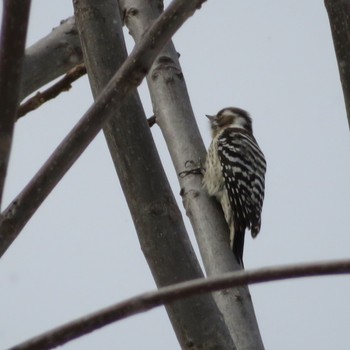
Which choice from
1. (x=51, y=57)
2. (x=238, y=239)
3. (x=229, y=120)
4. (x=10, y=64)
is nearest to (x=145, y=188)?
(x=10, y=64)

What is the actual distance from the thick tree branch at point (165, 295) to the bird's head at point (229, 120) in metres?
6.54

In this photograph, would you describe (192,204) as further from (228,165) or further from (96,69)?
(228,165)

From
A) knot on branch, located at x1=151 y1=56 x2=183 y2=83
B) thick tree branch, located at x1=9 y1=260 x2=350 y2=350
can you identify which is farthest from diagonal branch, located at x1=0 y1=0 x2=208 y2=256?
knot on branch, located at x1=151 y1=56 x2=183 y2=83

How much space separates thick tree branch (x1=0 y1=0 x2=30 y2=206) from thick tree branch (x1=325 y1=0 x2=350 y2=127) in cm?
90

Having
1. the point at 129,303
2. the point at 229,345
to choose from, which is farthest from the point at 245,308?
the point at 129,303

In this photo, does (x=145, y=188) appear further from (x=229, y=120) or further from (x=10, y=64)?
(x=229, y=120)

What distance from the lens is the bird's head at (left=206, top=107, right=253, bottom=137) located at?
27.2 ft

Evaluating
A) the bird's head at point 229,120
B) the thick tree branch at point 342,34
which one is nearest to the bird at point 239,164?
the bird's head at point 229,120

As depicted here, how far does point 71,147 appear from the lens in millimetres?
2018

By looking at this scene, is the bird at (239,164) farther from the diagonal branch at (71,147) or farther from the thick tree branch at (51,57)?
the diagonal branch at (71,147)

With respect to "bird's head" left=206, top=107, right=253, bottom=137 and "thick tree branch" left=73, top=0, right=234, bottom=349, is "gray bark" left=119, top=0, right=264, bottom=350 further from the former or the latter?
"bird's head" left=206, top=107, right=253, bottom=137

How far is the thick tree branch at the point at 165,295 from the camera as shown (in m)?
1.61

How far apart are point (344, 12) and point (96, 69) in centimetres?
97

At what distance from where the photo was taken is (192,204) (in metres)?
4.73
